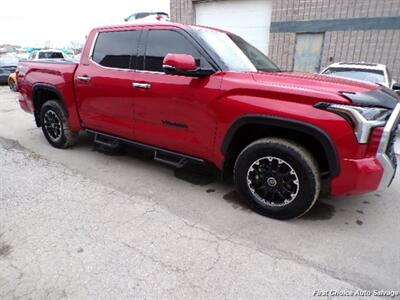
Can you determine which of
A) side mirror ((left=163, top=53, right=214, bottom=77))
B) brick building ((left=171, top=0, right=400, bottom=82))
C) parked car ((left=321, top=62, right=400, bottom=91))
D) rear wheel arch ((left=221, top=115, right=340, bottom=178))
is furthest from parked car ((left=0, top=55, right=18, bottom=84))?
rear wheel arch ((left=221, top=115, right=340, bottom=178))

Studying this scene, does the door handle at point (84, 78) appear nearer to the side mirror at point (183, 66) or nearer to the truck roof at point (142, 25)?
the truck roof at point (142, 25)

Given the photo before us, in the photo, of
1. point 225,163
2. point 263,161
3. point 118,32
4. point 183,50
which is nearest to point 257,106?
point 263,161

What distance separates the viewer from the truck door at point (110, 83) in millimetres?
3812

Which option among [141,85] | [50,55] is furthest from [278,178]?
[50,55]

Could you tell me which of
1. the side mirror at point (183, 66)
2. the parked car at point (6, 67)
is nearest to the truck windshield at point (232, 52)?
the side mirror at point (183, 66)

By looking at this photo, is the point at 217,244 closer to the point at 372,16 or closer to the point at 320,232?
the point at 320,232

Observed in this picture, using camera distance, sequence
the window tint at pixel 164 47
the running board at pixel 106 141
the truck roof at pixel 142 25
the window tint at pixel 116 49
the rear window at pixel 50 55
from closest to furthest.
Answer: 1. the window tint at pixel 164 47
2. the truck roof at pixel 142 25
3. the window tint at pixel 116 49
4. the running board at pixel 106 141
5. the rear window at pixel 50 55

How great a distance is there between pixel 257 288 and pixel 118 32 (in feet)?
11.5

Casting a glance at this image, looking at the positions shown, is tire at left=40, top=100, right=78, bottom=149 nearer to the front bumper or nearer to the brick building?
the front bumper

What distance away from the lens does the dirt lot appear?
219 centimetres

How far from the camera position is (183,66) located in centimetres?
294

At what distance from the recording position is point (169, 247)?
2.60 m

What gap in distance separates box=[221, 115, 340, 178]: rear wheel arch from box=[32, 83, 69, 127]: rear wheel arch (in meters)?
2.93

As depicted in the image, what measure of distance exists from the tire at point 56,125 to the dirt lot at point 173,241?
A: 3.18ft
